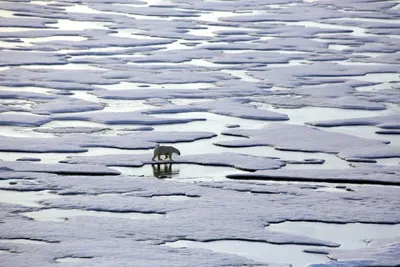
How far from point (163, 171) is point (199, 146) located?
2.44ft

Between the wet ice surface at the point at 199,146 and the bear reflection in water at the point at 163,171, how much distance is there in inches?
0.7

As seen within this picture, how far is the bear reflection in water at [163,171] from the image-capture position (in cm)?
599

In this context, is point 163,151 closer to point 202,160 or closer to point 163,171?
point 163,171

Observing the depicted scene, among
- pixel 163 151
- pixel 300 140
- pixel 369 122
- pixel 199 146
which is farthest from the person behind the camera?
pixel 369 122

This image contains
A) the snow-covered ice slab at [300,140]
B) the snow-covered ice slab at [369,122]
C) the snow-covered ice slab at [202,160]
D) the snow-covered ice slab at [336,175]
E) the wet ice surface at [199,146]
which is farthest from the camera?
the snow-covered ice slab at [369,122]

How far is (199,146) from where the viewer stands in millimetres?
6797

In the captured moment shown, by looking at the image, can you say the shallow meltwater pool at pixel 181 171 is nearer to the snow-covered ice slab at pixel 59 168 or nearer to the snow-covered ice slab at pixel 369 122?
the snow-covered ice slab at pixel 59 168

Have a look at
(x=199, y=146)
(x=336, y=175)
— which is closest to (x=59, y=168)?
(x=199, y=146)

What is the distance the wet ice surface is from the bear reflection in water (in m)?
0.02

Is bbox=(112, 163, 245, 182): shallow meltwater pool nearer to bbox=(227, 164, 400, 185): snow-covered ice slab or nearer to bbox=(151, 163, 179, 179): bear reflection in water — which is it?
bbox=(151, 163, 179, 179): bear reflection in water

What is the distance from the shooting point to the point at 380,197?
550cm

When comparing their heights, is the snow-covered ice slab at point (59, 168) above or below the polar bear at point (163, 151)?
below

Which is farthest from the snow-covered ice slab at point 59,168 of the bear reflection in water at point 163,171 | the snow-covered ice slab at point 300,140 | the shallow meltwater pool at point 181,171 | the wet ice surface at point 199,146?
the snow-covered ice slab at point 300,140

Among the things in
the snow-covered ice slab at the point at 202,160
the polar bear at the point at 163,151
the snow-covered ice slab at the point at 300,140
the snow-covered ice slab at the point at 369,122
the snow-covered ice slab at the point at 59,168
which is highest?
the snow-covered ice slab at the point at 369,122
